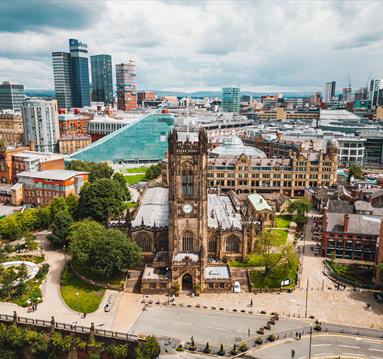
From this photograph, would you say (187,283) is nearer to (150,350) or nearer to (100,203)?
(150,350)

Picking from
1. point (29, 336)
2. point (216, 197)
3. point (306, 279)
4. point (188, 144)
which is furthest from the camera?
point (216, 197)

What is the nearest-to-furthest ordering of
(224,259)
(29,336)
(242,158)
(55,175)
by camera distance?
(29,336), (224,259), (55,175), (242,158)

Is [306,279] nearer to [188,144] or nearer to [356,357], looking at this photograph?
[356,357]

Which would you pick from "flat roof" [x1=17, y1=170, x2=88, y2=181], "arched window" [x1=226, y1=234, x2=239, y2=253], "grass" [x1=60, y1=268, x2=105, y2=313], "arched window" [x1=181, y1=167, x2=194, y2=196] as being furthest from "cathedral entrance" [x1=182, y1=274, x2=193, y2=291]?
"flat roof" [x1=17, y1=170, x2=88, y2=181]

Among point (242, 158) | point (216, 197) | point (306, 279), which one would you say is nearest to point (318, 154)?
point (242, 158)

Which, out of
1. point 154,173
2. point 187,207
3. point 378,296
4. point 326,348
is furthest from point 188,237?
point 154,173

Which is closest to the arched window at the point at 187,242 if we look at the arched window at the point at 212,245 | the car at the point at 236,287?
the arched window at the point at 212,245
